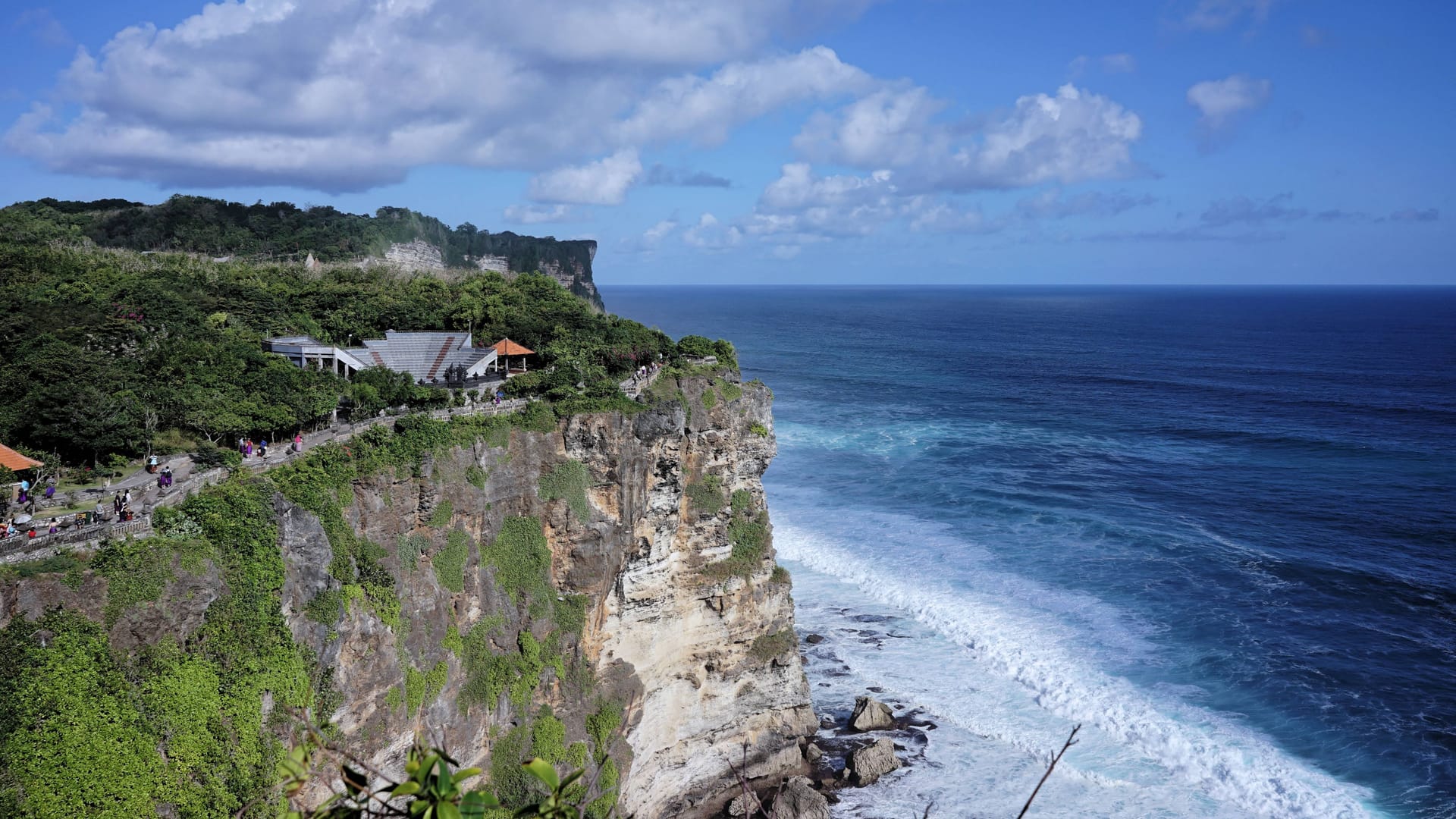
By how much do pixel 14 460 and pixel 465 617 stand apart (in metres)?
12.3

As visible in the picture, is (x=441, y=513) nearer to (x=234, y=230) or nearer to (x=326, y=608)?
(x=326, y=608)

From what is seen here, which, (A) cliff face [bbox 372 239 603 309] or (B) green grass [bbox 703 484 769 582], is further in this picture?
(A) cliff face [bbox 372 239 603 309]

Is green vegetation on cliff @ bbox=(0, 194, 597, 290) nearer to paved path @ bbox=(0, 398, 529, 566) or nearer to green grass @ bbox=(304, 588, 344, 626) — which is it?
paved path @ bbox=(0, 398, 529, 566)

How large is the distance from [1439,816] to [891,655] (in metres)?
19.6

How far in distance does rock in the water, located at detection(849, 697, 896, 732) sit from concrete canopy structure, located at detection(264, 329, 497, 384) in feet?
70.8

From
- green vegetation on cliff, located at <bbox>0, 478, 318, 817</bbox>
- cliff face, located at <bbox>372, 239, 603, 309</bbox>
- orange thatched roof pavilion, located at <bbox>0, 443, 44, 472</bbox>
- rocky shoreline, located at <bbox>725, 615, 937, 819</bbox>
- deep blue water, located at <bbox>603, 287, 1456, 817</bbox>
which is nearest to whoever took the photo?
green vegetation on cliff, located at <bbox>0, 478, 318, 817</bbox>

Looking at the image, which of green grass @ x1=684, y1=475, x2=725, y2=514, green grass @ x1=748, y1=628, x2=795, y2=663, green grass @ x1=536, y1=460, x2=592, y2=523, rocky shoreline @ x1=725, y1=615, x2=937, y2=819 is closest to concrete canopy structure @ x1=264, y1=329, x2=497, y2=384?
green grass @ x1=536, y1=460, x2=592, y2=523

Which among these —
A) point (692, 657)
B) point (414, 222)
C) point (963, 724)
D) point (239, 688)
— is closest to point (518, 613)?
point (692, 657)

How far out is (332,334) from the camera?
47.2 meters

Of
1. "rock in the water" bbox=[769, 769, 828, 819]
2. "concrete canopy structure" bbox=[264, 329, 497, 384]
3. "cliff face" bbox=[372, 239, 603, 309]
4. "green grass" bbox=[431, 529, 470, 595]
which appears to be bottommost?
"rock in the water" bbox=[769, 769, 828, 819]

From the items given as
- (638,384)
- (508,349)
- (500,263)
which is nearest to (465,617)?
(638,384)

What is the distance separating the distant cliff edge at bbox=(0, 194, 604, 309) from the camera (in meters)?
74.1

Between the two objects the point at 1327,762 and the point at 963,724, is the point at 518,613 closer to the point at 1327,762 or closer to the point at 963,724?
the point at 963,724

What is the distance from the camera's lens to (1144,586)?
46062mm
